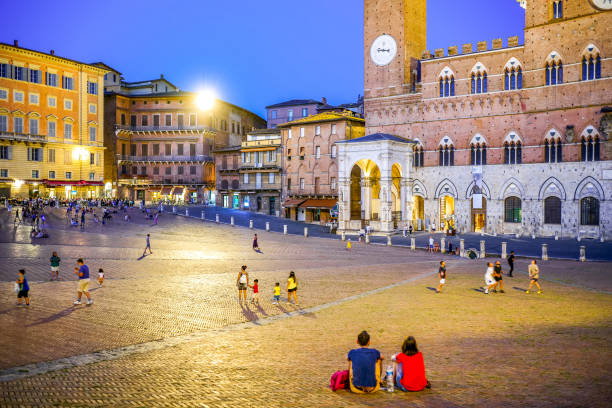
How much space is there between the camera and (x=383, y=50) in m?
52.1

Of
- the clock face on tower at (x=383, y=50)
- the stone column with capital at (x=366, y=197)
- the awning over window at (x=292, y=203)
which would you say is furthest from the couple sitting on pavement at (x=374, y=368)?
the awning over window at (x=292, y=203)

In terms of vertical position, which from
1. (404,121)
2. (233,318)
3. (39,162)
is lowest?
(233,318)

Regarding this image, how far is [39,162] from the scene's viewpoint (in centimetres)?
5869

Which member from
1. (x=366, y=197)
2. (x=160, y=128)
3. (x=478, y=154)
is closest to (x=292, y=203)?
(x=366, y=197)

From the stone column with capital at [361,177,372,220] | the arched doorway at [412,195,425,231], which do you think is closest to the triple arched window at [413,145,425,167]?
the arched doorway at [412,195,425,231]

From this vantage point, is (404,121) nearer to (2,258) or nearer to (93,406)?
(2,258)

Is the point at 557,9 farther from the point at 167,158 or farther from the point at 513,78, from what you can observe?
the point at 167,158

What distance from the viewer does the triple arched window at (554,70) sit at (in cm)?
4191

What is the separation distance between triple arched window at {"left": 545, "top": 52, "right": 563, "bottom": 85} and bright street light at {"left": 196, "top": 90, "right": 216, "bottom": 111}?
148 ft

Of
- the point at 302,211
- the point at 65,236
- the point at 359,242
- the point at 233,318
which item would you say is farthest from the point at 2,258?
the point at 302,211

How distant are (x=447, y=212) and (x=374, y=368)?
41.8 metres

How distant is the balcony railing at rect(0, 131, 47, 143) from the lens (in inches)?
2195

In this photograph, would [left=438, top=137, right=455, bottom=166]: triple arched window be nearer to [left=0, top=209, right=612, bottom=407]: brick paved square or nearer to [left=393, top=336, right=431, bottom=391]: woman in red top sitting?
[left=0, top=209, right=612, bottom=407]: brick paved square

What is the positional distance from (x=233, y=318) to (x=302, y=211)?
1665 inches
